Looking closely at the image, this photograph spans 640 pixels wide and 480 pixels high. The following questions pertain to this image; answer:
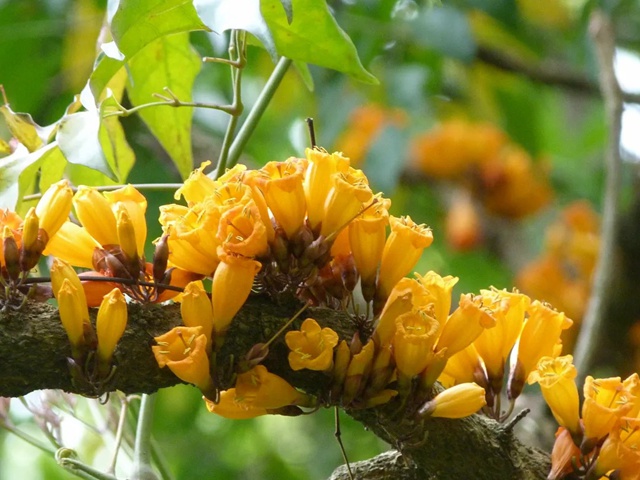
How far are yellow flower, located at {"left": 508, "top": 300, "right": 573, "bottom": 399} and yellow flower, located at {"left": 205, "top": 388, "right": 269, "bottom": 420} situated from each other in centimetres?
32

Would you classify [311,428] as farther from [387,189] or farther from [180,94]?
[180,94]

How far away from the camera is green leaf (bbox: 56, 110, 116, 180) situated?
36.1 inches

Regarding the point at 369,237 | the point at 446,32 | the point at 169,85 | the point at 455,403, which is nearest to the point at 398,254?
the point at 369,237

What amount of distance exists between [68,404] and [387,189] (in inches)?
52.7

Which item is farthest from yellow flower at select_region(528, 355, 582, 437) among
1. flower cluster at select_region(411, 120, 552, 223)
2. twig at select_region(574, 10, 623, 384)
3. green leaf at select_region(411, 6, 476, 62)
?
flower cluster at select_region(411, 120, 552, 223)

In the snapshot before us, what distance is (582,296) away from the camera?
2.96m

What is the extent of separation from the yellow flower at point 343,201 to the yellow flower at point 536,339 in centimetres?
27

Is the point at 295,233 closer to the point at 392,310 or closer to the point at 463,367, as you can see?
the point at 392,310

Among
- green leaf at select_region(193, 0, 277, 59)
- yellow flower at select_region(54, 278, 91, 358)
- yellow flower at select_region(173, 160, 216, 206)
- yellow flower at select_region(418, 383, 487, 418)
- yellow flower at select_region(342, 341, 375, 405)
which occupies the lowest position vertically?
yellow flower at select_region(418, 383, 487, 418)

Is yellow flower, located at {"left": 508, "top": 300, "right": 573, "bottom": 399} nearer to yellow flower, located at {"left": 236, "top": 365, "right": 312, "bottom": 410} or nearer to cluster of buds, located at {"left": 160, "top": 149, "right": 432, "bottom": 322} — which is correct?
cluster of buds, located at {"left": 160, "top": 149, "right": 432, "bottom": 322}

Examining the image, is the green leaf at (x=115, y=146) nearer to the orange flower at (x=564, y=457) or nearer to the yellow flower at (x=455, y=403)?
the yellow flower at (x=455, y=403)

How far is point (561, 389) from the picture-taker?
3.14 feet

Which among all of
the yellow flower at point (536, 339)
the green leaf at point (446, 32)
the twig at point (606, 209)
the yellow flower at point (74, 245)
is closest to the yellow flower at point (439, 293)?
the yellow flower at point (536, 339)

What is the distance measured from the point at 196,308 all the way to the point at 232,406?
0.38 feet
